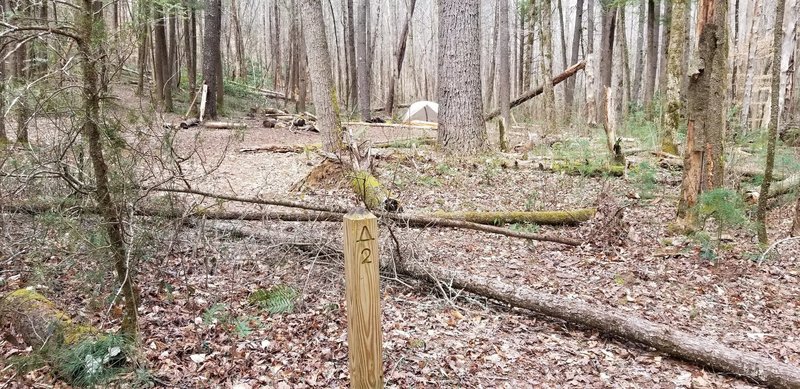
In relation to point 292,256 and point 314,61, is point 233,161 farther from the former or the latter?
point 292,256

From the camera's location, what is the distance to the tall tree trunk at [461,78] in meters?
9.18

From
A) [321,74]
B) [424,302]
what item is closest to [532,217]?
[424,302]

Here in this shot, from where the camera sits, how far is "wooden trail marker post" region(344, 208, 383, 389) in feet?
7.69

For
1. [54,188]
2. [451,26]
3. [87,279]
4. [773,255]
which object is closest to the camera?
[87,279]

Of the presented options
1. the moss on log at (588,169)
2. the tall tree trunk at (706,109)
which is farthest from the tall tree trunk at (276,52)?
the tall tree trunk at (706,109)

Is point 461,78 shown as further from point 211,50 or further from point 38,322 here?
point 211,50

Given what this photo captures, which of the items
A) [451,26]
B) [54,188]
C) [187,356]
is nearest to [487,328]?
[187,356]

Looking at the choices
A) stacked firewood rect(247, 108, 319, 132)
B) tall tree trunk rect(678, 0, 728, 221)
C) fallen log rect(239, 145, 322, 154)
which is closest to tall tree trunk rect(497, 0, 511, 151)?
fallen log rect(239, 145, 322, 154)

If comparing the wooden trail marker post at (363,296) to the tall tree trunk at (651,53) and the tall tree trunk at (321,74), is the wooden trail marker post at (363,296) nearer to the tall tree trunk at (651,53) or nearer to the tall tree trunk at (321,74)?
the tall tree trunk at (321,74)

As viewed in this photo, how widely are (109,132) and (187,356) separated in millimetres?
1572

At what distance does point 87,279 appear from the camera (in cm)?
373

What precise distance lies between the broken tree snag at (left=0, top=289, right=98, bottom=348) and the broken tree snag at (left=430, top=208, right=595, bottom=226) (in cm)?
395

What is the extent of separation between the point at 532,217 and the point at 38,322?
5026mm

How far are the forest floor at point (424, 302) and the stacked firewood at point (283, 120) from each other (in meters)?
9.97
